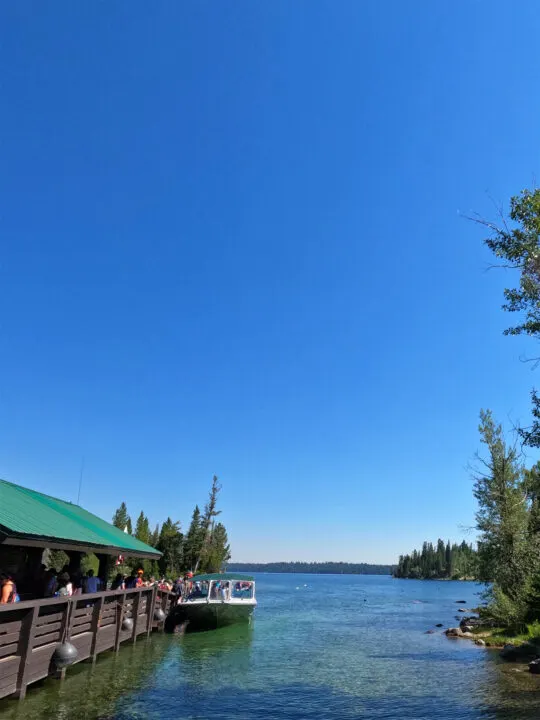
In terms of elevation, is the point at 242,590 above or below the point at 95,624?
below

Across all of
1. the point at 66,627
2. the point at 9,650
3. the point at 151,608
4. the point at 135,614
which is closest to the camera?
the point at 9,650

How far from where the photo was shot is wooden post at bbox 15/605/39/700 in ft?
40.5

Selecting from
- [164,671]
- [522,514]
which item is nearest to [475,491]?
[522,514]

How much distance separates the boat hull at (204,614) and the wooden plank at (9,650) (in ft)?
62.0

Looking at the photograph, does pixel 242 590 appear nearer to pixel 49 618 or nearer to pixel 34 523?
pixel 49 618

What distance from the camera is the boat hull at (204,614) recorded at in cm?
3002

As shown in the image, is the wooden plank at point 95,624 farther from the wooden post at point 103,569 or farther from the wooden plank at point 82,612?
the wooden post at point 103,569

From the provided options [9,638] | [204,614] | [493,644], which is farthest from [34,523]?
[493,644]

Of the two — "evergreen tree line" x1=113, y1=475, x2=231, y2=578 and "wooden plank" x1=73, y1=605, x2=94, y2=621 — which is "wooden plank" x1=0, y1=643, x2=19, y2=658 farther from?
"evergreen tree line" x1=113, y1=475, x2=231, y2=578

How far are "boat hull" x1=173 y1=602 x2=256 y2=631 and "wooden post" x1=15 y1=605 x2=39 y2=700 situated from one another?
1861 centimetres

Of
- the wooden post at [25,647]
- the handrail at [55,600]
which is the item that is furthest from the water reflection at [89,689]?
the handrail at [55,600]

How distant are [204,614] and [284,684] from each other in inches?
521

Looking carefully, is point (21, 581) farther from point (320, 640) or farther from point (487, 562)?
point (487, 562)

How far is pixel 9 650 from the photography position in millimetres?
12164
